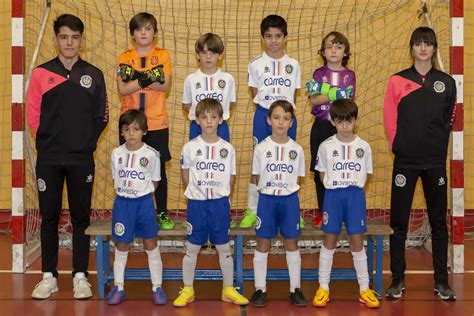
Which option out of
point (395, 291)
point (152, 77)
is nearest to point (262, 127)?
point (152, 77)

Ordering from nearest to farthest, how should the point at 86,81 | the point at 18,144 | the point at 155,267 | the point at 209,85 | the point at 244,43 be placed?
the point at 155,267 < the point at 86,81 < the point at 209,85 < the point at 18,144 < the point at 244,43

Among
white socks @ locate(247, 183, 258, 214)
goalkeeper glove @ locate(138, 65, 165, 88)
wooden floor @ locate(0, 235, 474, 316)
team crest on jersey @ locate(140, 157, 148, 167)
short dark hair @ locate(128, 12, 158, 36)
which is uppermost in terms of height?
short dark hair @ locate(128, 12, 158, 36)

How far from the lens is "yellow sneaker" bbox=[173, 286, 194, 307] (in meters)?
6.20

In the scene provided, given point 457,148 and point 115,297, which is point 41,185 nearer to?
point 115,297

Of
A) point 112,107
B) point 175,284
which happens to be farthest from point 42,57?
point 175,284

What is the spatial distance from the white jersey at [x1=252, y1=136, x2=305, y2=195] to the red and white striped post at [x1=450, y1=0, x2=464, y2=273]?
A: 5.92 ft

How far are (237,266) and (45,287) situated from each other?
157 centimetres

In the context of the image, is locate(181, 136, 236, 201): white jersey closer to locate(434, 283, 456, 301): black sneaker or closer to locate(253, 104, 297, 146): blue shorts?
locate(253, 104, 297, 146): blue shorts

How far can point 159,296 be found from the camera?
20.6 ft

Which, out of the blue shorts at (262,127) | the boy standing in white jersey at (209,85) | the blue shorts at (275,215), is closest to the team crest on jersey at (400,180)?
the blue shorts at (275,215)

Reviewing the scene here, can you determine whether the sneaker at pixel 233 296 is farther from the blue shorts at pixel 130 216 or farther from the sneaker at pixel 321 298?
the blue shorts at pixel 130 216

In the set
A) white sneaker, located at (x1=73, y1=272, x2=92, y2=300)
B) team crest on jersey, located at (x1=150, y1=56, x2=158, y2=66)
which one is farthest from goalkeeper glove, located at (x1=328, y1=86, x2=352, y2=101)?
white sneaker, located at (x1=73, y1=272, x2=92, y2=300)

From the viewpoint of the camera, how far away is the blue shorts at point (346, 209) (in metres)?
6.10

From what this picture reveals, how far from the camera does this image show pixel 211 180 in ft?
19.9
